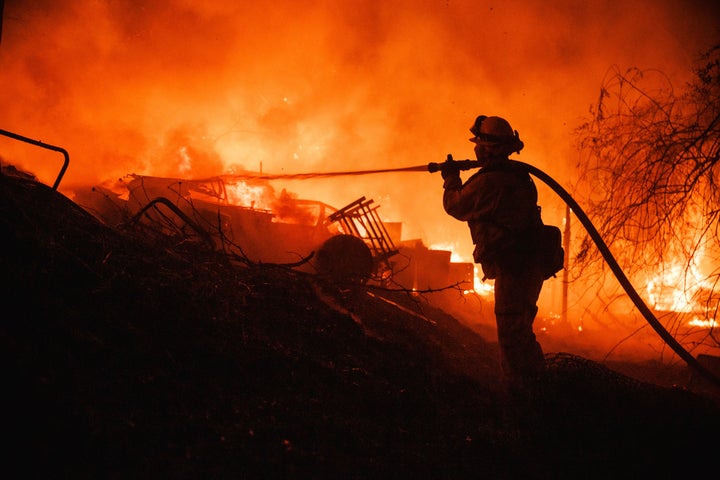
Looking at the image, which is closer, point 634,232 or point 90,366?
point 90,366

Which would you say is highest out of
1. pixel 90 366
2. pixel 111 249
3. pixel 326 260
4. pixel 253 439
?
pixel 326 260

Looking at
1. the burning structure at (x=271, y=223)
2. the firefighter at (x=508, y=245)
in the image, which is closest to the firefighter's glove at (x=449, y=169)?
the firefighter at (x=508, y=245)

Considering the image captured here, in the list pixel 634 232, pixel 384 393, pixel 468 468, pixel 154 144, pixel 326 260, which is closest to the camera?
pixel 468 468

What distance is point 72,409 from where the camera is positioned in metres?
1.78

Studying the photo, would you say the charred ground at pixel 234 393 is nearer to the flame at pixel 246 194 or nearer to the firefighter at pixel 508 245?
the firefighter at pixel 508 245

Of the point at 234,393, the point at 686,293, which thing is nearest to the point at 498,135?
the point at 234,393

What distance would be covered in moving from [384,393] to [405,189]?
35963 millimetres

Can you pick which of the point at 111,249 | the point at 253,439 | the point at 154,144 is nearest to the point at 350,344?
the point at 253,439

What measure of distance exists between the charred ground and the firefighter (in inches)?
12.9

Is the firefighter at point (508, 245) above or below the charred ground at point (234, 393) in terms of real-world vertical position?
above

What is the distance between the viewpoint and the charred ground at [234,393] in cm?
181

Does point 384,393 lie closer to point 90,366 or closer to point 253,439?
point 253,439

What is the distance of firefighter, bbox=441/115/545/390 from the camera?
3682 millimetres

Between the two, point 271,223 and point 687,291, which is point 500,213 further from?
point 271,223
